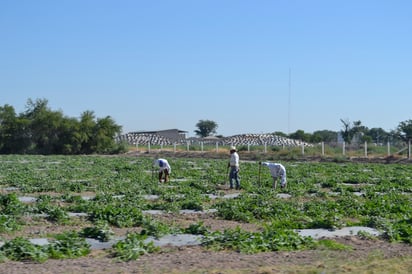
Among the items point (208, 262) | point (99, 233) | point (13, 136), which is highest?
point (13, 136)

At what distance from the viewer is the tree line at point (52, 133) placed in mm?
77625

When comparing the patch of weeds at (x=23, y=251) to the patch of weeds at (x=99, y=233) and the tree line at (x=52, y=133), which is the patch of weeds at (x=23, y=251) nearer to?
the patch of weeds at (x=99, y=233)

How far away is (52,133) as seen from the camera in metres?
80.1

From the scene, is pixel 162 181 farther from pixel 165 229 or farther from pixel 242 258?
pixel 242 258

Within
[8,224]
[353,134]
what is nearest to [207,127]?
[353,134]

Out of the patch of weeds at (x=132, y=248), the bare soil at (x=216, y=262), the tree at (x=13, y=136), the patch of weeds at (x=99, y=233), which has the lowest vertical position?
the bare soil at (x=216, y=262)

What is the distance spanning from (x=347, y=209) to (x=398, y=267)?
6866 mm

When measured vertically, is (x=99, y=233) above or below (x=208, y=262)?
above

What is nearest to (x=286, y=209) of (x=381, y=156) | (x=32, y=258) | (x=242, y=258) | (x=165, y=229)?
(x=165, y=229)

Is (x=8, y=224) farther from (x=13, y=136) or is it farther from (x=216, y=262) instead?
(x=13, y=136)

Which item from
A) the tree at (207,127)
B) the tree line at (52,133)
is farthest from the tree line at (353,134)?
the tree line at (52,133)

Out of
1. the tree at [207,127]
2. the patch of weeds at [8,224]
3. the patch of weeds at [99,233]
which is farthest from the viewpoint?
the tree at [207,127]

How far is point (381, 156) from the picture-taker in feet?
170

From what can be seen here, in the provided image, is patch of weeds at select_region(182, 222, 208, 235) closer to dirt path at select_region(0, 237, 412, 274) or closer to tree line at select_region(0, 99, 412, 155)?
dirt path at select_region(0, 237, 412, 274)
